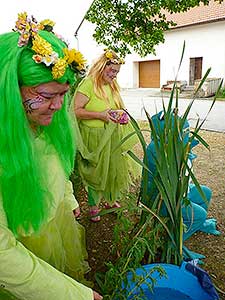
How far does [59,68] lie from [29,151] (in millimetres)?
234

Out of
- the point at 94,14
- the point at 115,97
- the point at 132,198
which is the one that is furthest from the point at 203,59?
the point at 132,198

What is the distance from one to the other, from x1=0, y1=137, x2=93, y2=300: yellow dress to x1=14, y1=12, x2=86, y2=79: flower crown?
278 millimetres

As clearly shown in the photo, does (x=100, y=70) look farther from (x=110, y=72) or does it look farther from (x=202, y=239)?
(x=202, y=239)

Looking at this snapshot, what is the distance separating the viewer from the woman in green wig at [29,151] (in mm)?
869

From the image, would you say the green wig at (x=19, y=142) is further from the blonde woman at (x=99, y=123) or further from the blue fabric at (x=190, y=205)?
the blonde woman at (x=99, y=123)

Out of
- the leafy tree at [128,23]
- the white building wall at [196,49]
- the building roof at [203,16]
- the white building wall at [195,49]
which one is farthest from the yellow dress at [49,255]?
the building roof at [203,16]

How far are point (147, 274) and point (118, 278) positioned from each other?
4.4 inches

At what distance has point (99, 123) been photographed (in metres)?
2.63

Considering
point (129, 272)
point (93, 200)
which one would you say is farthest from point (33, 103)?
point (93, 200)

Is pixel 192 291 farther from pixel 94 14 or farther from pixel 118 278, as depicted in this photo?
pixel 94 14

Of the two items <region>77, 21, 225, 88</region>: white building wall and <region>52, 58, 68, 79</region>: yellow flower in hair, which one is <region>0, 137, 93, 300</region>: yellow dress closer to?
<region>52, 58, 68, 79</region>: yellow flower in hair

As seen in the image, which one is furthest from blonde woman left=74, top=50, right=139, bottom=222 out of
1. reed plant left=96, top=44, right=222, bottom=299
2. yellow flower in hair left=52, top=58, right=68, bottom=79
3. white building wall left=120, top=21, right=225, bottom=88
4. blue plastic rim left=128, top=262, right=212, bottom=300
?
white building wall left=120, top=21, right=225, bottom=88

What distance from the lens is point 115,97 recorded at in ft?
8.99

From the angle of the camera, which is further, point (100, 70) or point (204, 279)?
point (100, 70)
